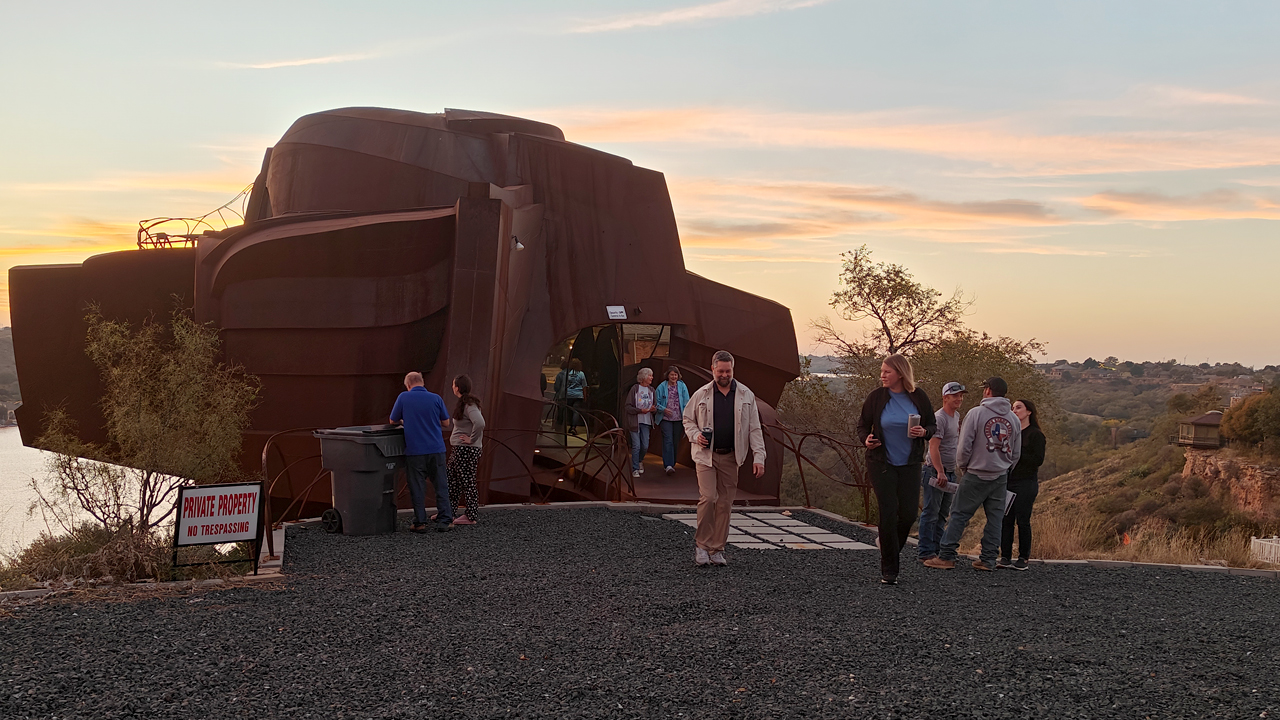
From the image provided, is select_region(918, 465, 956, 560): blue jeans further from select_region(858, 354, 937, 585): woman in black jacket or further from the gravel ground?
select_region(858, 354, 937, 585): woman in black jacket

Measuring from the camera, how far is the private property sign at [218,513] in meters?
6.72

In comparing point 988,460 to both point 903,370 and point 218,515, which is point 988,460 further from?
point 218,515

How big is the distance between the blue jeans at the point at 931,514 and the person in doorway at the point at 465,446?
4.34m

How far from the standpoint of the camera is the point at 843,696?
172 inches

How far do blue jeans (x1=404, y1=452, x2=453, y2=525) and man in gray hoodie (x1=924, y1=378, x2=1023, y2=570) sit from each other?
476 cm

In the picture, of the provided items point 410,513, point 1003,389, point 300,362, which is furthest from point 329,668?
point 300,362

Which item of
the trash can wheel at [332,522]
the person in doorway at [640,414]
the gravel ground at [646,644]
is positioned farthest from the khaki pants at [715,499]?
the person in doorway at [640,414]

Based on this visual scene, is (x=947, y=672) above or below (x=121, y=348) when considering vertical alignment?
below

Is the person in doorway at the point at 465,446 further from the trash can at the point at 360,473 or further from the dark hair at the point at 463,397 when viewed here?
the trash can at the point at 360,473

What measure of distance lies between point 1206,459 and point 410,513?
4445 cm

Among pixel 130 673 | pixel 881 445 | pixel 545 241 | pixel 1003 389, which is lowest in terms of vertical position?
pixel 130 673

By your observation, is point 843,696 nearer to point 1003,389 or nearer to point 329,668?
point 329,668

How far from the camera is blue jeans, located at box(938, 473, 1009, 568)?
7.62 metres

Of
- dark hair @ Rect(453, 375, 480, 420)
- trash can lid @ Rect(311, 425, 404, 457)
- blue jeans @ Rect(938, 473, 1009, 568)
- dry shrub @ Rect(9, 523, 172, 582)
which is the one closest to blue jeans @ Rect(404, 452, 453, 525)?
trash can lid @ Rect(311, 425, 404, 457)
